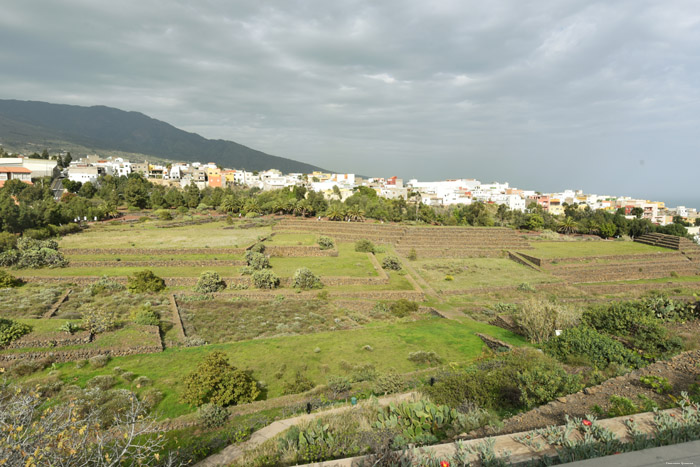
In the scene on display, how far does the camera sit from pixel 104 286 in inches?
751

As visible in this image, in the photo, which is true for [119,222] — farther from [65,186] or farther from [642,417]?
[642,417]

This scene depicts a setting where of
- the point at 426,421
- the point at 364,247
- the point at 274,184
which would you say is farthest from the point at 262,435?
the point at 274,184

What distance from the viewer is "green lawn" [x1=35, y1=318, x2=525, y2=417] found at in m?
10.7

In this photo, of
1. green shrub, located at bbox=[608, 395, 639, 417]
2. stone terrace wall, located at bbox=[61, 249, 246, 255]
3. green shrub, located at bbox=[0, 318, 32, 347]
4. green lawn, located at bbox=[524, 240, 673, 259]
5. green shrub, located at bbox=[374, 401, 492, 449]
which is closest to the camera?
green shrub, located at bbox=[608, 395, 639, 417]

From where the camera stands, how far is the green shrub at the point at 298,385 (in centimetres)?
1011

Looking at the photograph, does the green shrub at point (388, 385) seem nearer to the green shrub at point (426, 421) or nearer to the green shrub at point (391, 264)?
the green shrub at point (426, 421)

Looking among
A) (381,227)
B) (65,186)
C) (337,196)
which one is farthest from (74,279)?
(337,196)

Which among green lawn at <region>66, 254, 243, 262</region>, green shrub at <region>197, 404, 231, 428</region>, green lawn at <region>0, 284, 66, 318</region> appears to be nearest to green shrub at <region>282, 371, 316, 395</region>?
green shrub at <region>197, 404, 231, 428</region>

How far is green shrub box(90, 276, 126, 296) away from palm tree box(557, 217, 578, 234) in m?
54.4

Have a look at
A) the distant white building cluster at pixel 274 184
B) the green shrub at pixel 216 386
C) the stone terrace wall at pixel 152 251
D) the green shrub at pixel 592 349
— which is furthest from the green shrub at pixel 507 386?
the distant white building cluster at pixel 274 184

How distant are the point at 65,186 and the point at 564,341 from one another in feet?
247

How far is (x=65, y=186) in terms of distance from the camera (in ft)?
194

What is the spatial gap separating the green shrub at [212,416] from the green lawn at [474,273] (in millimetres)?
17791

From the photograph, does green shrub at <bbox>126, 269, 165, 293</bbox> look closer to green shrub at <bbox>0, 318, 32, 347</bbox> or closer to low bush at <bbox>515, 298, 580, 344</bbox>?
green shrub at <bbox>0, 318, 32, 347</bbox>
